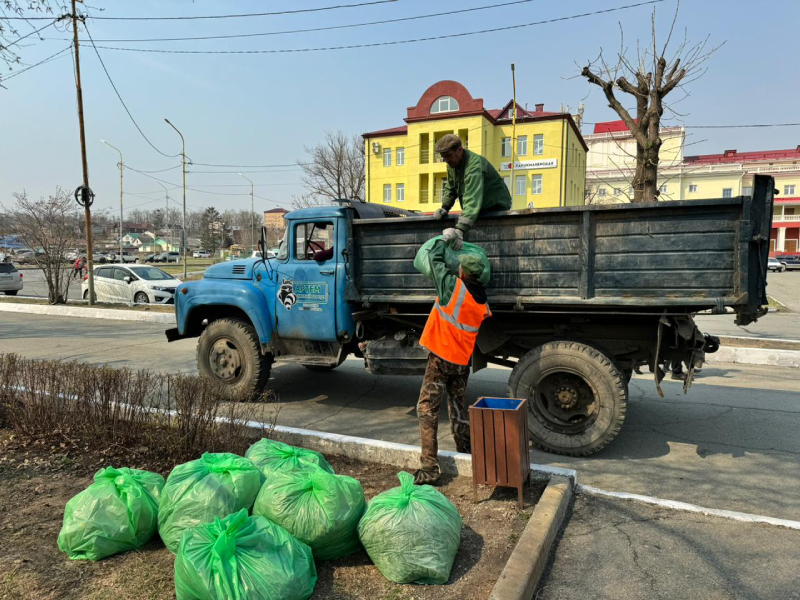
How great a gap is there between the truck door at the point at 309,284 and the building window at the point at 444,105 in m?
40.8

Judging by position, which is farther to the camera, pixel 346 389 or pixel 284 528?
pixel 346 389

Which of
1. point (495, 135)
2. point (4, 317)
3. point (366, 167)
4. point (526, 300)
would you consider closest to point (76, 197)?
point (4, 317)

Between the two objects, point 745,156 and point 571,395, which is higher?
point 745,156

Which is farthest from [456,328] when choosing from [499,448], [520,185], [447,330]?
[520,185]

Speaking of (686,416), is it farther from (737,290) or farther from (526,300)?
(526,300)

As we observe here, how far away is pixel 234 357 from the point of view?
6.53 m

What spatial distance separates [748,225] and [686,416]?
2.72 meters

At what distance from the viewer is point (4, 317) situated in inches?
583

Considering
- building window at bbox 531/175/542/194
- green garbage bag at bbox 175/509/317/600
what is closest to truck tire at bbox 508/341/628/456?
green garbage bag at bbox 175/509/317/600

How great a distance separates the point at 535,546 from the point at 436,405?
54.5 inches

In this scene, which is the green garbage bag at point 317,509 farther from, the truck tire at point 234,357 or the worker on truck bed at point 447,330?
the truck tire at point 234,357

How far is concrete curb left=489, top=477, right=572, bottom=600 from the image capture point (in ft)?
8.25

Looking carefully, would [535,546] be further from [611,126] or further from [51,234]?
[611,126]

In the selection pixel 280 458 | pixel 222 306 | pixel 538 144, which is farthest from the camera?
pixel 538 144
